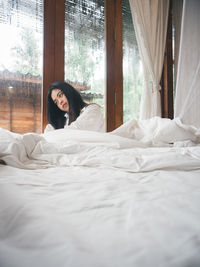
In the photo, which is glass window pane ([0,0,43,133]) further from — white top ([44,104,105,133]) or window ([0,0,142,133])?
white top ([44,104,105,133])

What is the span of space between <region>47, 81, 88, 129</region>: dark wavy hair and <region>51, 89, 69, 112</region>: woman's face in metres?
0.03

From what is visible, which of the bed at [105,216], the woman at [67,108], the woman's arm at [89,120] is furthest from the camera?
the woman at [67,108]

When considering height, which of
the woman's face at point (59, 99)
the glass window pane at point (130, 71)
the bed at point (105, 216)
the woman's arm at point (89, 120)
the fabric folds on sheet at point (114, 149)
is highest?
the glass window pane at point (130, 71)

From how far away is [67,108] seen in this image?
219 centimetres

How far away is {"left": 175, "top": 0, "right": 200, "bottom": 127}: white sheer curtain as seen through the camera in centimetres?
141

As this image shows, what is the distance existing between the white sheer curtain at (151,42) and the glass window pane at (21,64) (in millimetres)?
1194

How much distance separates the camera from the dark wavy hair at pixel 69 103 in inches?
81.5

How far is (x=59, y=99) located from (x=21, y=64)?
0.51m

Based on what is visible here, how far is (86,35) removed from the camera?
2.42 meters

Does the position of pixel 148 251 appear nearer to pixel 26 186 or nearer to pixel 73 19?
pixel 26 186

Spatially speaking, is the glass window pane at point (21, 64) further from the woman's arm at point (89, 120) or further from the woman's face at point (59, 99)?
the woman's arm at point (89, 120)

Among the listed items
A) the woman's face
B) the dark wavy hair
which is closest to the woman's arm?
the dark wavy hair

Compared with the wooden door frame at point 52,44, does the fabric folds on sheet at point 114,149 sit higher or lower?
lower

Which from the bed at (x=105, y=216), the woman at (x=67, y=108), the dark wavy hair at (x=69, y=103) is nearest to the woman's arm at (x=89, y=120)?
the woman at (x=67, y=108)
